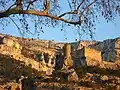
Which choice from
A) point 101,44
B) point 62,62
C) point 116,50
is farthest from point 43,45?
point 62,62

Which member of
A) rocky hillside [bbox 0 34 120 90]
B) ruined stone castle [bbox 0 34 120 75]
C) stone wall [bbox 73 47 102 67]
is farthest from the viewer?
stone wall [bbox 73 47 102 67]

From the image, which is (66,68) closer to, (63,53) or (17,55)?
(63,53)

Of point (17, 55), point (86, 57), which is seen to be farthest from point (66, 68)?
point (17, 55)

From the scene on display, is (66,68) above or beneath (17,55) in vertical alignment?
beneath

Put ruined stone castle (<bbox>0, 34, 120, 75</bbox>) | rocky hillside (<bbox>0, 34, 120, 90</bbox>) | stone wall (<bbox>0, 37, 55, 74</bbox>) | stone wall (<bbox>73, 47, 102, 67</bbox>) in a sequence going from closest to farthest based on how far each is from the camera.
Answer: rocky hillside (<bbox>0, 34, 120, 90</bbox>) → ruined stone castle (<bbox>0, 34, 120, 75</bbox>) → stone wall (<bbox>73, 47, 102, 67</bbox>) → stone wall (<bbox>0, 37, 55, 74</bbox>)

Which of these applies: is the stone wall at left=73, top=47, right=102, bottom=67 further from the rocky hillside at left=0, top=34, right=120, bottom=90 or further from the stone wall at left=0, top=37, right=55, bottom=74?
the stone wall at left=0, top=37, right=55, bottom=74

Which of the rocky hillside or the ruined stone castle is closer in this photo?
the rocky hillside

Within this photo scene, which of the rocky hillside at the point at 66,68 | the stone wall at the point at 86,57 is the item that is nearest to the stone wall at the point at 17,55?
the rocky hillside at the point at 66,68

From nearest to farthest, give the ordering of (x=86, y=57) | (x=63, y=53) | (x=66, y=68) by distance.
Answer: (x=66, y=68)
(x=63, y=53)
(x=86, y=57)

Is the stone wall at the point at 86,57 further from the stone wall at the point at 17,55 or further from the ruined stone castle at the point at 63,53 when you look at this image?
the stone wall at the point at 17,55

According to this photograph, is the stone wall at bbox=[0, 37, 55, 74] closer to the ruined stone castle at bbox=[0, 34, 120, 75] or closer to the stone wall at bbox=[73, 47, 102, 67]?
the ruined stone castle at bbox=[0, 34, 120, 75]

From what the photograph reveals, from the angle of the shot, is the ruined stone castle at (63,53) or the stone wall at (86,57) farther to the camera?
the stone wall at (86,57)

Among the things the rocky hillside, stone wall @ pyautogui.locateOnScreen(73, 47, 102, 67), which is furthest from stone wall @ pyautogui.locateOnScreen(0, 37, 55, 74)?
stone wall @ pyautogui.locateOnScreen(73, 47, 102, 67)

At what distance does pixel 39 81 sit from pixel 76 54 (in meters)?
35.6
